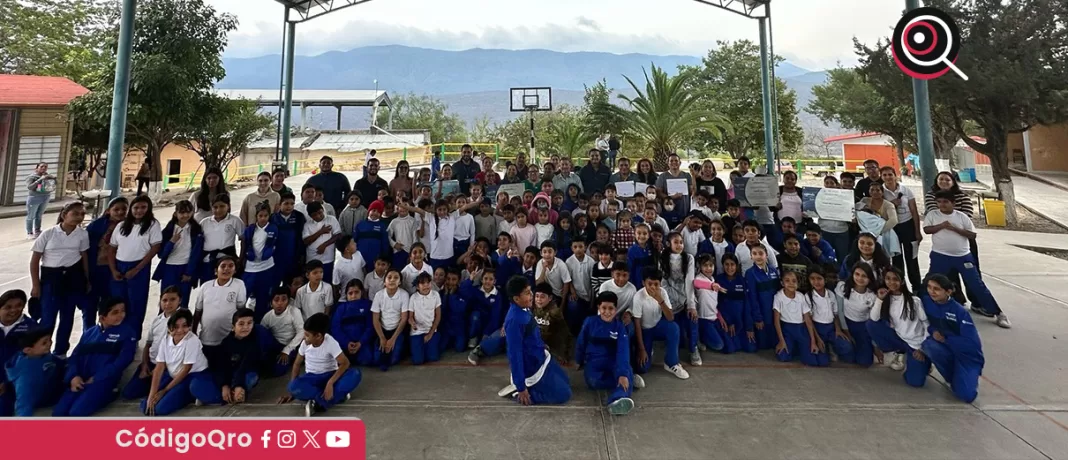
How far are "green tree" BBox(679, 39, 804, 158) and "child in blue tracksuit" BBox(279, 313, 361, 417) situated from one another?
25.0 meters

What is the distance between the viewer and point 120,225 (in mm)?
4379

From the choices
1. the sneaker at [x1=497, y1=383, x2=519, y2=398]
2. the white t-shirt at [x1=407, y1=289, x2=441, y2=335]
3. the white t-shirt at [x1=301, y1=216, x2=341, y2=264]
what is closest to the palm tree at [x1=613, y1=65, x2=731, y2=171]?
the white t-shirt at [x1=301, y1=216, x2=341, y2=264]

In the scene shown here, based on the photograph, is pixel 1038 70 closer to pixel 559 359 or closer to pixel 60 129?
pixel 559 359

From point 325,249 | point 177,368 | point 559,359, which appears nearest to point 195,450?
point 177,368

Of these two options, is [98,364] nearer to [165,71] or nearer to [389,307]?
[389,307]

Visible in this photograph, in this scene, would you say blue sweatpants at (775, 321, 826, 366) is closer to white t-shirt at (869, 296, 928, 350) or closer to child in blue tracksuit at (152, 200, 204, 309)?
white t-shirt at (869, 296, 928, 350)

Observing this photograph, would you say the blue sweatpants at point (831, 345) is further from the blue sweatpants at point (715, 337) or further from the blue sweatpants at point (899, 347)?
the blue sweatpants at point (715, 337)

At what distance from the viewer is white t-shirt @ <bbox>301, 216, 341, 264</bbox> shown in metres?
5.21

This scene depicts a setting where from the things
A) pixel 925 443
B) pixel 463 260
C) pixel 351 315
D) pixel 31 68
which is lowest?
pixel 925 443

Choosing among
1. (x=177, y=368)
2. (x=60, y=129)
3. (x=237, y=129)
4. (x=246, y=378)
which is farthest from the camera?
(x=237, y=129)

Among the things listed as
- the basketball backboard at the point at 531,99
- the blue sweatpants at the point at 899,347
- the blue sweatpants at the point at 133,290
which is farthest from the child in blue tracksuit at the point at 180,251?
the basketball backboard at the point at 531,99

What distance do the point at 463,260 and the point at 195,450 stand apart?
3392 millimetres

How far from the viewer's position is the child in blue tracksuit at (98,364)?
11.3 ft

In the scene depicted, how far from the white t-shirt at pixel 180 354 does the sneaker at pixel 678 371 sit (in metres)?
3.65
